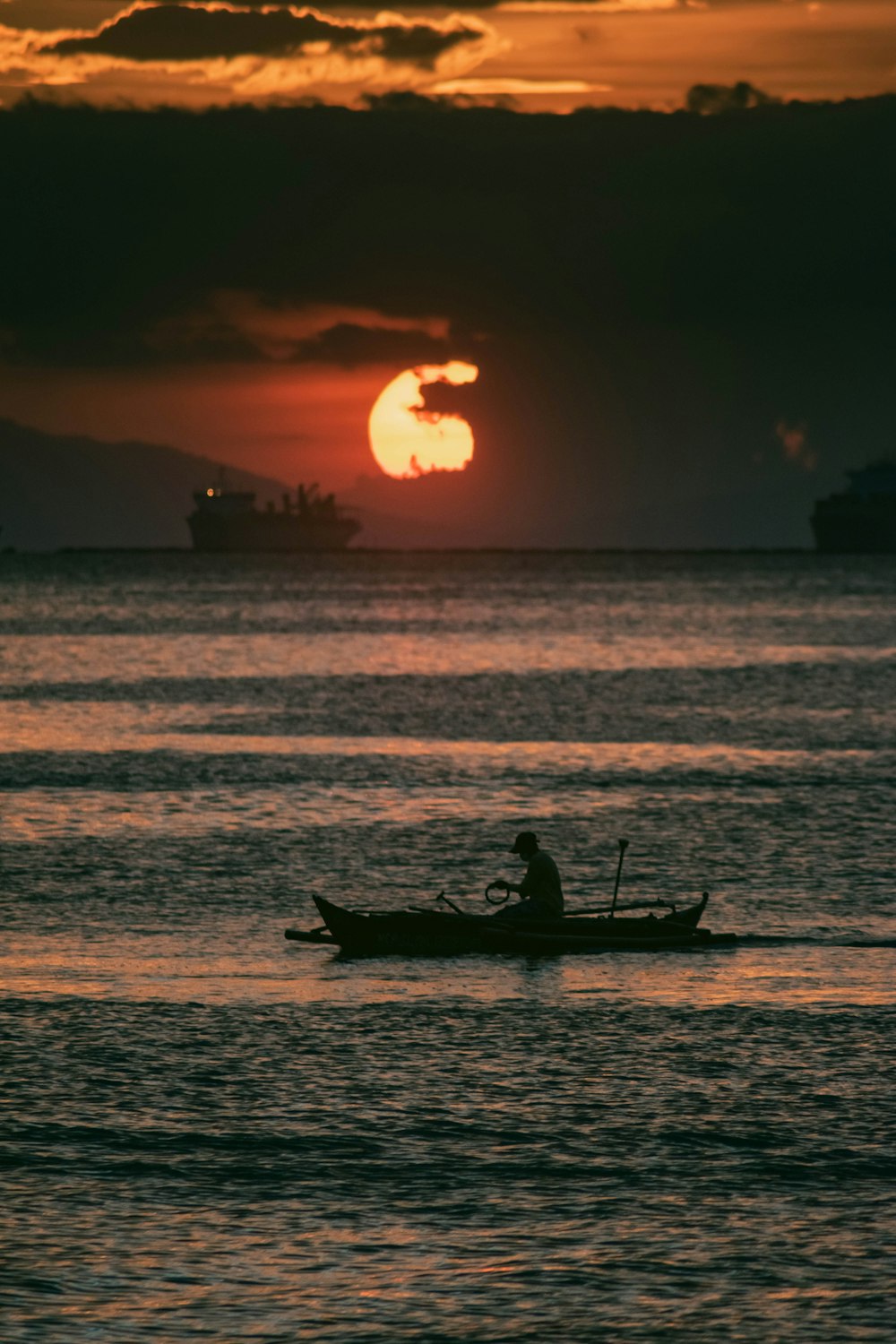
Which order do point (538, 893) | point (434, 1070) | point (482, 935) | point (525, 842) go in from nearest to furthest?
point (434, 1070), point (525, 842), point (482, 935), point (538, 893)

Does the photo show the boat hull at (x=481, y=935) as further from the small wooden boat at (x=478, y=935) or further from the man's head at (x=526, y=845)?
the man's head at (x=526, y=845)

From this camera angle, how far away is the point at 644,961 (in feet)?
84.9

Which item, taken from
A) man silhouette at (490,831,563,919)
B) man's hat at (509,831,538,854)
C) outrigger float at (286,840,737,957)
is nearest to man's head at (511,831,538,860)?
man's hat at (509,831,538,854)

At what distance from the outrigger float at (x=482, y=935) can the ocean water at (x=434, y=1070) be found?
26cm

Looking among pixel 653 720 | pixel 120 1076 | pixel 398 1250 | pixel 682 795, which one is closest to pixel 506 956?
pixel 120 1076

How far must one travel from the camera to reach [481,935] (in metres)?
25.7

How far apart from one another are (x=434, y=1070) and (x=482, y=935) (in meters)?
5.90

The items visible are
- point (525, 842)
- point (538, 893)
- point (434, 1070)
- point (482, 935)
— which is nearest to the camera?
point (434, 1070)

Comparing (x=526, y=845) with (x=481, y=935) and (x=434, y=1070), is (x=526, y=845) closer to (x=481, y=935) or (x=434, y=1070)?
(x=481, y=935)

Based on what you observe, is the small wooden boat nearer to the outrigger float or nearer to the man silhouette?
the outrigger float

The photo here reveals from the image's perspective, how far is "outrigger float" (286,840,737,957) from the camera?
1007 inches

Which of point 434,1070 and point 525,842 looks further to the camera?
point 525,842

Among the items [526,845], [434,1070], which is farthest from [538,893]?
[434,1070]

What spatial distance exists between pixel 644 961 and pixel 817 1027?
4449 mm
